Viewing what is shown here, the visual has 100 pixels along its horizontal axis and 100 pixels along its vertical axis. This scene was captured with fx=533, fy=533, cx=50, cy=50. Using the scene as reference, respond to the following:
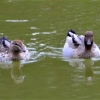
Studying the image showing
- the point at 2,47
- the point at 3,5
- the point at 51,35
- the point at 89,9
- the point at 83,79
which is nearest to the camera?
the point at 83,79

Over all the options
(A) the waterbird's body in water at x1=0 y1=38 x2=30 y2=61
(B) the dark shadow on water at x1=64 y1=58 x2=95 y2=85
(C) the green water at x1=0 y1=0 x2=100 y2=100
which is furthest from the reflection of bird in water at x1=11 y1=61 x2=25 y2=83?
(B) the dark shadow on water at x1=64 y1=58 x2=95 y2=85

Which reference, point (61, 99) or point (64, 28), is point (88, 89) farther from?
point (64, 28)

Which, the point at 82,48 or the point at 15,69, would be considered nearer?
the point at 15,69

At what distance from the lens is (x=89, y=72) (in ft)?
52.9

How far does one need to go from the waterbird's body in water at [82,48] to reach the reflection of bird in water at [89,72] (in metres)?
0.36

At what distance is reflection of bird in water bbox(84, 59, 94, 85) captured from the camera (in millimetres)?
15178

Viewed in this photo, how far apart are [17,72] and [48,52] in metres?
2.06

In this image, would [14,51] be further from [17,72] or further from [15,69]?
[17,72]

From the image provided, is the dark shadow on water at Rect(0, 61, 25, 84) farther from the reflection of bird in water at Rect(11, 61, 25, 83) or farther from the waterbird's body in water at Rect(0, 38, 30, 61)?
the waterbird's body in water at Rect(0, 38, 30, 61)

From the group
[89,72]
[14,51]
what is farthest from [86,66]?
[14,51]

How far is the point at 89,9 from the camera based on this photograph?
2402 centimetres

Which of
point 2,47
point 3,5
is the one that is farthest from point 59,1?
point 2,47

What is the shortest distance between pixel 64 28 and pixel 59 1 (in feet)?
18.9

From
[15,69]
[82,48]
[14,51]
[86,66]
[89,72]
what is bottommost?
[89,72]
